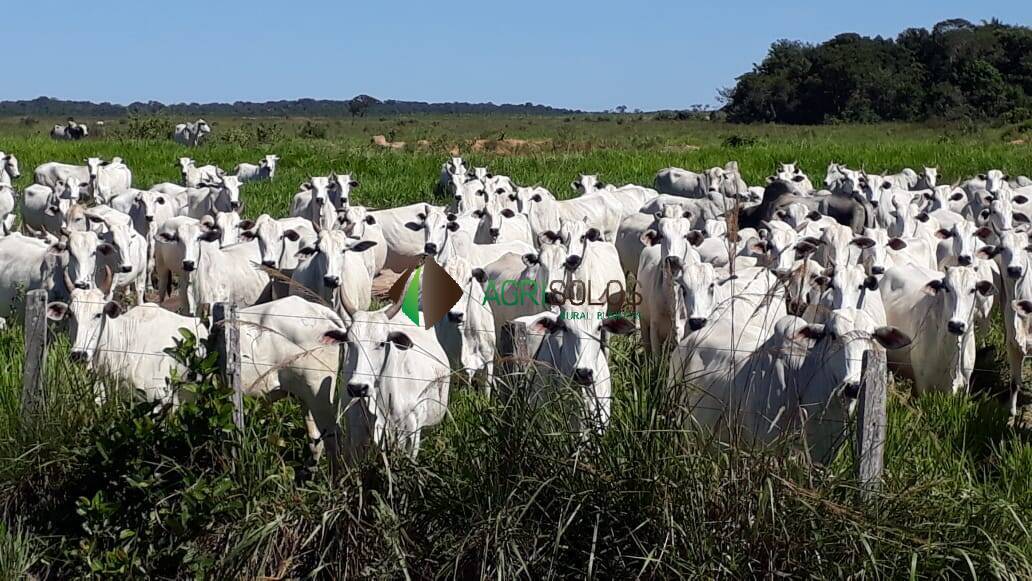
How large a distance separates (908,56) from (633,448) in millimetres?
63290

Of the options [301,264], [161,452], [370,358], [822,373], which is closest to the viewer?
[161,452]

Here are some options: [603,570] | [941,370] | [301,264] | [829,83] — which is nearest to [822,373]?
[603,570]

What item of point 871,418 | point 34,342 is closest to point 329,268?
point 34,342

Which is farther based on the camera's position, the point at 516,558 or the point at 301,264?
the point at 301,264

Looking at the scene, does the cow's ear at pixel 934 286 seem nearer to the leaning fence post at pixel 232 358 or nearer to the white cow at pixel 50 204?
the leaning fence post at pixel 232 358

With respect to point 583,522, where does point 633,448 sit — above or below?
above

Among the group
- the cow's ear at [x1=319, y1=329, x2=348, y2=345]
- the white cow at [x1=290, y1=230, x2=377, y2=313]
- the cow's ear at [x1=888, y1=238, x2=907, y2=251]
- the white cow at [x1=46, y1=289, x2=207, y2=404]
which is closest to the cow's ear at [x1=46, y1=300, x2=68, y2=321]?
the white cow at [x1=46, y1=289, x2=207, y2=404]

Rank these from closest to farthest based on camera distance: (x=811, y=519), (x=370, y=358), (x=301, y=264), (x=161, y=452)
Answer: (x=811, y=519) < (x=161, y=452) < (x=370, y=358) < (x=301, y=264)

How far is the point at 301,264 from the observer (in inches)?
446

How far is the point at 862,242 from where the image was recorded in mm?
11609

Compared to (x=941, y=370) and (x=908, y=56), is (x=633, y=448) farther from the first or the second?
(x=908, y=56)

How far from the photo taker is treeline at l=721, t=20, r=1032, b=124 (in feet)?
177

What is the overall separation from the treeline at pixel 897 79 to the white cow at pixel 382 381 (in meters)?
48.2

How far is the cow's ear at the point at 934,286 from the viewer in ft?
31.9
